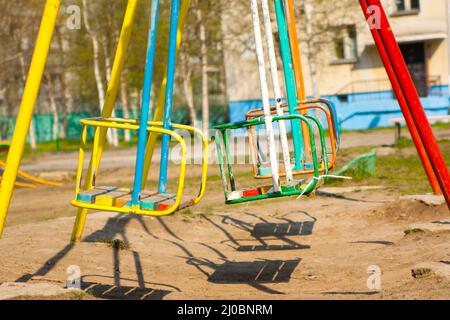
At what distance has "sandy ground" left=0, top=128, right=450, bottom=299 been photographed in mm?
7098

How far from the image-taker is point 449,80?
31.7 metres

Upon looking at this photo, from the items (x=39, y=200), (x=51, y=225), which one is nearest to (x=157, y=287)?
(x=51, y=225)

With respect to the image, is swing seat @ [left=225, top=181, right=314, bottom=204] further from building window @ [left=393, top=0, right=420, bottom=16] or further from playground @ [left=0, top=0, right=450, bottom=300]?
building window @ [left=393, top=0, right=420, bottom=16]

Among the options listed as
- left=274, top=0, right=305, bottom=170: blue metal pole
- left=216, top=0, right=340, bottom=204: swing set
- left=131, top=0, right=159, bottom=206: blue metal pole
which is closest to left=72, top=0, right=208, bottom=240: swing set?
left=131, top=0, right=159, bottom=206: blue metal pole

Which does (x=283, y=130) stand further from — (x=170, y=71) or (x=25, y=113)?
(x=25, y=113)

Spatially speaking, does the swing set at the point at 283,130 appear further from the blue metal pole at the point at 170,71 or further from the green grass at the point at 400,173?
the green grass at the point at 400,173

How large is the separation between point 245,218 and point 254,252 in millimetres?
2201

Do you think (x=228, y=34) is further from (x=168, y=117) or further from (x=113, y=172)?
(x=168, y=117)

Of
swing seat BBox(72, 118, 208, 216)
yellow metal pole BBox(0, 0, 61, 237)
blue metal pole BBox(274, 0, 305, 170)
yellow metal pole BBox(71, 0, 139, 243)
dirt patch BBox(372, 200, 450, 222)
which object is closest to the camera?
swing seat BBox(72, 118, 208, 216)

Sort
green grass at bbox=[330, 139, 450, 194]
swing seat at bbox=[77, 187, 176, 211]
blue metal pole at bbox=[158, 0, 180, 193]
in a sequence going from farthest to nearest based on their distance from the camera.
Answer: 1. green grass at bbox=[330, 139, 450, 194]
2. blue metal pole at bbox=[158, 0, 180, 193]
3. swing seat at bbox=[77, 187, 176, 211]

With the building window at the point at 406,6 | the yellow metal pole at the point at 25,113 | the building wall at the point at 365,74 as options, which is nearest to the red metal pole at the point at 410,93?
the yellow metal pole at the point at 25,113

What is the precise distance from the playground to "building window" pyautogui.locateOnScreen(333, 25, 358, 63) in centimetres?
2232

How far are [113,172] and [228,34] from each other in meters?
15.0

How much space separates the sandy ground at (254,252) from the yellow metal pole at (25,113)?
0.80 meters
